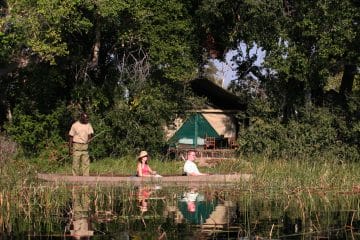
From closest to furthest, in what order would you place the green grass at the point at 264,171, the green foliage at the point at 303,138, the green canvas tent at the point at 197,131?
the green grass at the point at 264,171, the green foliage at the point at 303,138, the green canvas tent at the point at 197,131

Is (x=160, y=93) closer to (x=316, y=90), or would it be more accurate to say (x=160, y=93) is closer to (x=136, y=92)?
(x=136, y=92)

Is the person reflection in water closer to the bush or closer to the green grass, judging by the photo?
the green grass

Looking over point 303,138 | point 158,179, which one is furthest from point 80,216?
point 303,138

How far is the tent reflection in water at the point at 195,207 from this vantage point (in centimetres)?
1125

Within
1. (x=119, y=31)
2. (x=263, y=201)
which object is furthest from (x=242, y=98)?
(x=263, y=201)

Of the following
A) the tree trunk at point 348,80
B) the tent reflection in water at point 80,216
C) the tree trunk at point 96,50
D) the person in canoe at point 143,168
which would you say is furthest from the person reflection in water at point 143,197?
the tree trunk at point 348,80

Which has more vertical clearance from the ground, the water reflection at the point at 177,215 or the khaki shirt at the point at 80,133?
the khaki shirt at the point at 80,133

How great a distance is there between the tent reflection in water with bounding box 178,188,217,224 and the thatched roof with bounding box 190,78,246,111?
1729 centimetres

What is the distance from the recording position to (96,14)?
20.8 meters

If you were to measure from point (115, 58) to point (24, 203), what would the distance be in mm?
12672

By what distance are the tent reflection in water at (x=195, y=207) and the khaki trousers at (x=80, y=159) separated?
12.4 feet

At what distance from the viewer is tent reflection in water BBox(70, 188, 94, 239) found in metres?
9.74

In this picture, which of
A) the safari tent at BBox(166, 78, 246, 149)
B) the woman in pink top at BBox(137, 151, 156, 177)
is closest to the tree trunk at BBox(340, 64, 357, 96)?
the safari tent at BBox(166, 78, 246, 149)

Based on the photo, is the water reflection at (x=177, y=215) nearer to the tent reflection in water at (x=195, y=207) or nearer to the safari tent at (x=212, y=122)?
the tent reflection in water at (x=195, y=207)
